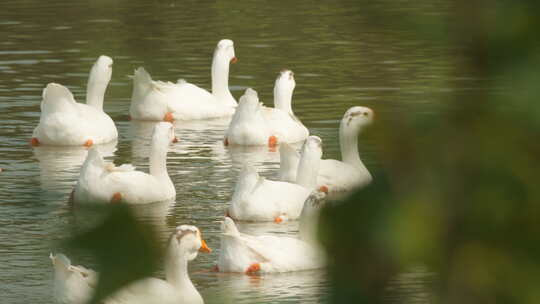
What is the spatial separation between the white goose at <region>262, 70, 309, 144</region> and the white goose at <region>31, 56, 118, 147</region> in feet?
7.22

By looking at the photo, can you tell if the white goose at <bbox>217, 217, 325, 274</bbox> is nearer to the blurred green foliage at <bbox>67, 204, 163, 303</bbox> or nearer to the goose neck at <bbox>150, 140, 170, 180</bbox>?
the goose neck at <bbox>150, 140, 170, 180</bbox>

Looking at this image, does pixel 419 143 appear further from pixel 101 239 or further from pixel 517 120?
pixel 101 239

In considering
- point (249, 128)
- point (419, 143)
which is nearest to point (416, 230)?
point (419, 143)

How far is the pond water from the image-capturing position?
1.26 metres

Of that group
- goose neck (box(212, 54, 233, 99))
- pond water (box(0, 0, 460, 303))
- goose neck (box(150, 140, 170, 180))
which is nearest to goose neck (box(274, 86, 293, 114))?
pond water (box(0, 0, 460, 303))

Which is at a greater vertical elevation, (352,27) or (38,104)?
(352,27)

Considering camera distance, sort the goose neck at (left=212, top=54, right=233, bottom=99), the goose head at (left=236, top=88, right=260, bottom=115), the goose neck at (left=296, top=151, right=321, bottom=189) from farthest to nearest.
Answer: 1. the goose neck at (left=212, top=54, right=233, bottom=99)
2. the goose head at (left=236, top=88, right=260, bottom=115)
3. the goose neck at (left=296, top=151, right=321, bottom=189)

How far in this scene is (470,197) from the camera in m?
1.18

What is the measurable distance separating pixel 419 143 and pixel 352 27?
0.18 metres

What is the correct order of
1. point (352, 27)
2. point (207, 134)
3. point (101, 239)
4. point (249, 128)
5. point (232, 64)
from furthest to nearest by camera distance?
point (232, 64), point (207, 134), point (249, 128), point (352, 27), point (101, 239)

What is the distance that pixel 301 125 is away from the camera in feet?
57.1

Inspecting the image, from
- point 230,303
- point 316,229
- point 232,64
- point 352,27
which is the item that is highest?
point 352,27

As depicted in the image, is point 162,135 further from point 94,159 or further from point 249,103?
point 249,103

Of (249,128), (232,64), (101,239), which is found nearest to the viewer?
(101,239)
